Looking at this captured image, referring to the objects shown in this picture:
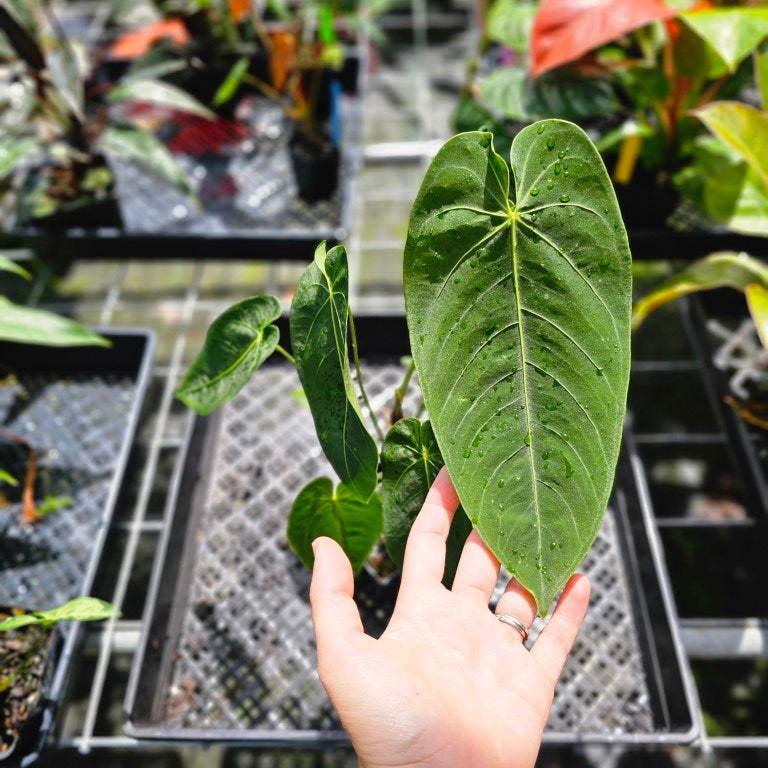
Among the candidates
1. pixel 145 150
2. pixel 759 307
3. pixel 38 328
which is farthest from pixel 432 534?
pixel 145 150

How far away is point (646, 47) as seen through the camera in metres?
1.63

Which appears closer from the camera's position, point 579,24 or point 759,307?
point 759,307

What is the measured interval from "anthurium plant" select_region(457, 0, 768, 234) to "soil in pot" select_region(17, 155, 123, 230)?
36.7 inches

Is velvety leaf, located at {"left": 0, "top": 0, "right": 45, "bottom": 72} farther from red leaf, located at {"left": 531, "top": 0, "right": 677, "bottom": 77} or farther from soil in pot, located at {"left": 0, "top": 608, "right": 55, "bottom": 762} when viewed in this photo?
soil in pot, located at {"left": 0, "top": 608, "right": 55, "bottom": 762}

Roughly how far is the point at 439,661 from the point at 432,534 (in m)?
0.15

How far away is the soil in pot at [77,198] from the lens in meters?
1.79

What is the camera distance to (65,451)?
1.46 meters

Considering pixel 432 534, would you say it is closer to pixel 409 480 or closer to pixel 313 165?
pixel 409 480

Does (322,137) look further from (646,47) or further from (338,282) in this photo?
(338,282)

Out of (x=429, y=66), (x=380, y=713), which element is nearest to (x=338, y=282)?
(x=380, y=713)

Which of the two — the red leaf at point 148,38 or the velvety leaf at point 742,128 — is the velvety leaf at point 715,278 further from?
the red leaf at point 148,38

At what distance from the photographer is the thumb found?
80cm

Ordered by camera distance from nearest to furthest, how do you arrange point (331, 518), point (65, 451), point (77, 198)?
point (331, 518)
point (65, 451)
point (77, 198)

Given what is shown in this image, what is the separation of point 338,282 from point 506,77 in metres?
1.01
